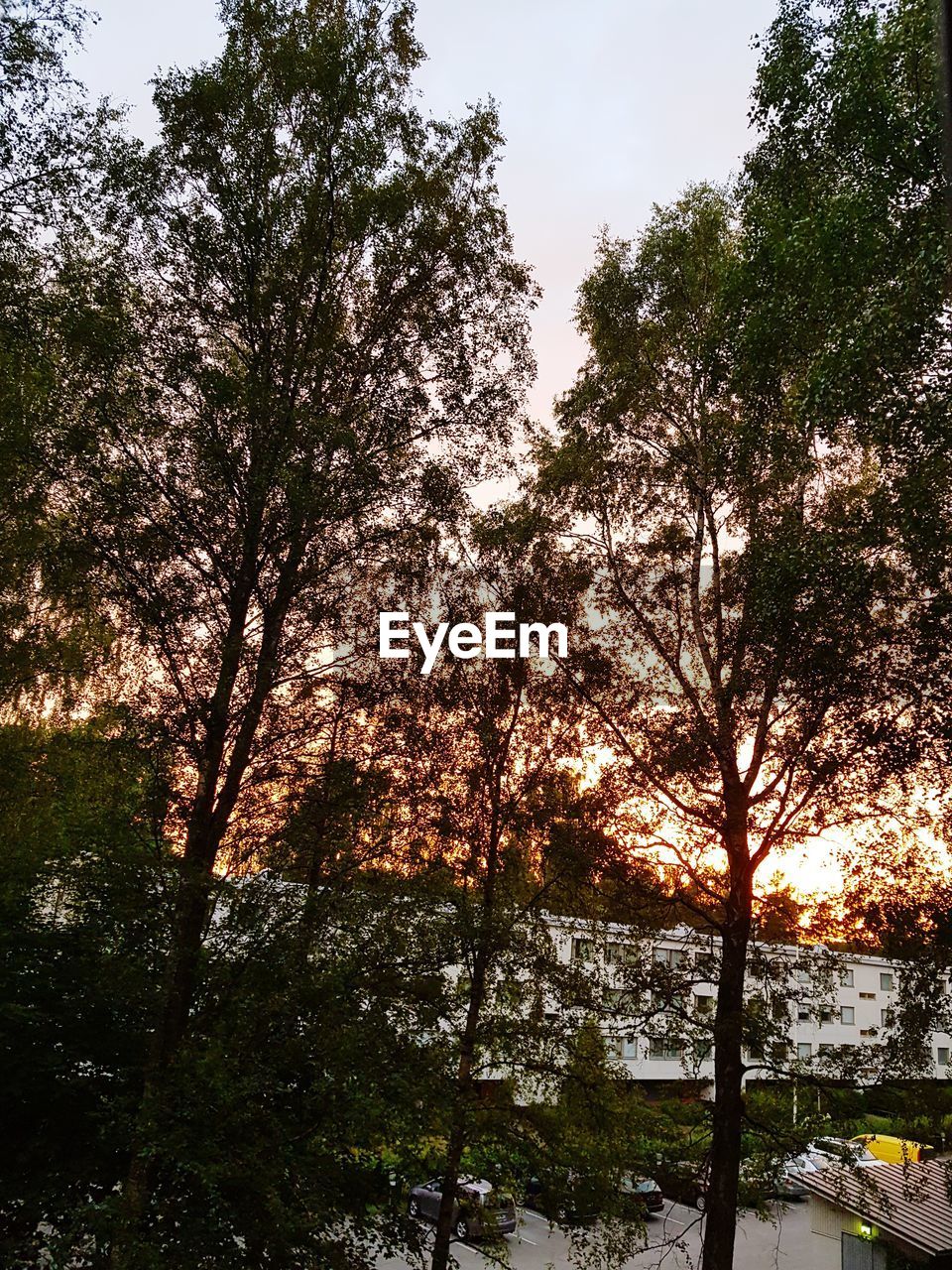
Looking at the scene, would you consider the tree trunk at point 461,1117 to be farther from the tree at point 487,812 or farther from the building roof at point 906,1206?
the building roof at point 906,1206

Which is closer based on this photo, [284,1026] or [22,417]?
[284,1026]

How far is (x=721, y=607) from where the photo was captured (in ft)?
44.3

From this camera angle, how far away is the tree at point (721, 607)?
10.4 m

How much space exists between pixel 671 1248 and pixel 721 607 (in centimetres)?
1396

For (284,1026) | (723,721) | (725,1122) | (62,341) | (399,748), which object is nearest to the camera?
(284,1026)

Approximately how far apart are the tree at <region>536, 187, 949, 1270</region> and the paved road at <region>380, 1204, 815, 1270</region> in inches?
390

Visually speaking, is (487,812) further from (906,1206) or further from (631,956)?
(906,1206)

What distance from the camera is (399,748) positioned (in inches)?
406

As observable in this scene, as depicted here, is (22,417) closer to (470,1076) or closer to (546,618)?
(546,618)

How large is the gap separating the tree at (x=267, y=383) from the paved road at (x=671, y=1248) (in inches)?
556

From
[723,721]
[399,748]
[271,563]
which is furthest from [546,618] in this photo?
[271,563]

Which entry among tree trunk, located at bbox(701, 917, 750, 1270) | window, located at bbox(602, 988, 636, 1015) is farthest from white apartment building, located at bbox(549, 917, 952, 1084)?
tree trunk, located at bbox(701, 917, 750, 1270)

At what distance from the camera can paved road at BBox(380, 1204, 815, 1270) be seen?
19.2 metres

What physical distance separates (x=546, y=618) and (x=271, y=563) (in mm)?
6157
